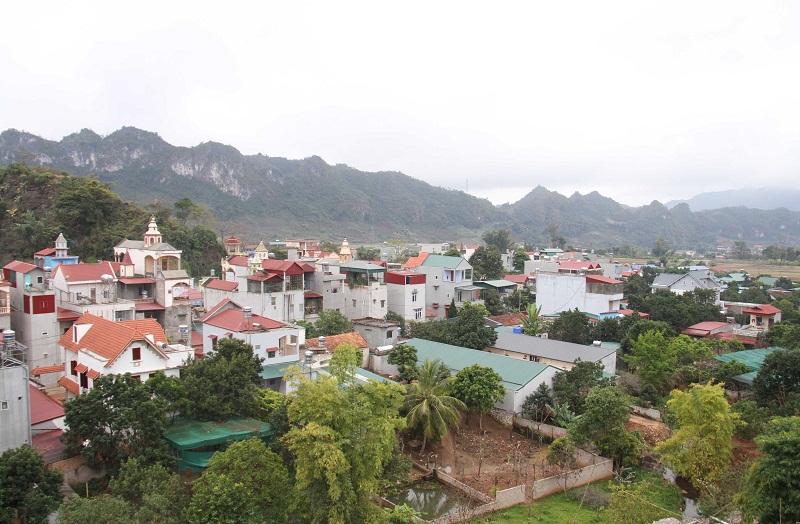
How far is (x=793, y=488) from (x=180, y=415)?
14.7m

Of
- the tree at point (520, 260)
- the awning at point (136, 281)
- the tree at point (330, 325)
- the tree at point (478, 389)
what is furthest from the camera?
the tree at point (520, 260)

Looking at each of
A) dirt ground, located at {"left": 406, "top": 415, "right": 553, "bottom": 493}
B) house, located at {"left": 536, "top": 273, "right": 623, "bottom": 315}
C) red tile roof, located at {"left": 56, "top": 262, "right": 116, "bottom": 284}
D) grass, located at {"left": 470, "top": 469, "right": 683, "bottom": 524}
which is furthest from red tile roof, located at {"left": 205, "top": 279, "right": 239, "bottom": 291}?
house, located at {"left": 536, "top": 273, "right": 623, "bottom": 315}

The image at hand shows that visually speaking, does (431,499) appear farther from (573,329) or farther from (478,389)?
(573,329)

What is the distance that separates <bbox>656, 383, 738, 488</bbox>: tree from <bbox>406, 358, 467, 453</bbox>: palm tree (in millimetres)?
6232

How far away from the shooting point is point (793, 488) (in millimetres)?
10398

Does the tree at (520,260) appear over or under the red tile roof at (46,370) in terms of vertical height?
over

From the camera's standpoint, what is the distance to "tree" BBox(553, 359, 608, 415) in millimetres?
20109

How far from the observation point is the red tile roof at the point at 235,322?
20128mm

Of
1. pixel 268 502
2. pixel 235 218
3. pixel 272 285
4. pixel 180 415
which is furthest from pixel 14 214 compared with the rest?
pixel 235 218

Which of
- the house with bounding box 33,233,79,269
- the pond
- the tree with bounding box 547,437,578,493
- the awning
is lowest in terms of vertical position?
the pond

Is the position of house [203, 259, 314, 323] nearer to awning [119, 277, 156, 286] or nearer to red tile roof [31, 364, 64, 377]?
awning [119, 277, 156, 286]

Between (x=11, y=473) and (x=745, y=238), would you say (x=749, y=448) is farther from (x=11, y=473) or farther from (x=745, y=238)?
(x=745, y=238)

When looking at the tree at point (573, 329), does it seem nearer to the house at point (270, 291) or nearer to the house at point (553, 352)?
the house at point (553, 352)

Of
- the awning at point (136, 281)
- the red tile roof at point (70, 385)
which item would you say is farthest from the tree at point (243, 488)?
the awning at point (136, 281)
